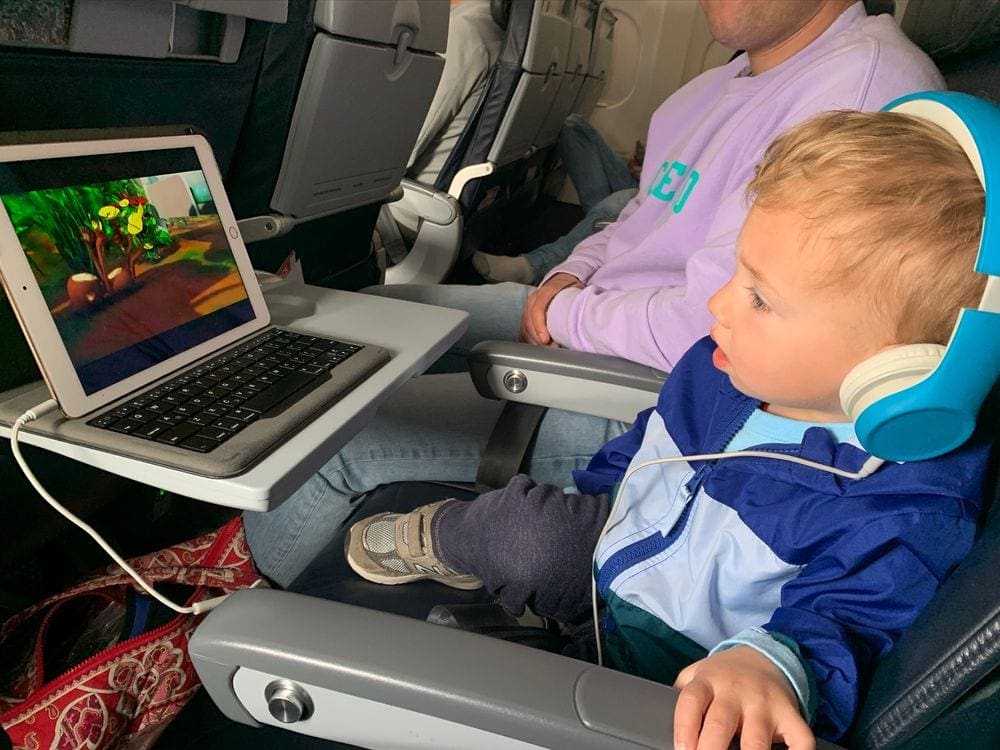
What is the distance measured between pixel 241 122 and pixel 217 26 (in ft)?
0.47

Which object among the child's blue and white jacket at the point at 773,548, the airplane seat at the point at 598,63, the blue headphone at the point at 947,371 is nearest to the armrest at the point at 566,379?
the child's blue and white jacket at the point at 773,548

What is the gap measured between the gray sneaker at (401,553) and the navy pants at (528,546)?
0.02 meters

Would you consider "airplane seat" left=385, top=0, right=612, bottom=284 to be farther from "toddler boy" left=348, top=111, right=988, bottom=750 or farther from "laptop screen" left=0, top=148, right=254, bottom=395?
"toddler boy" left=348, top=111, right=988, bottom=750

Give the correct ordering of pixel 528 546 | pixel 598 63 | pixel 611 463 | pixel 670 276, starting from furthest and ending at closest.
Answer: pixel 598 63 < pixel 670 276 < pixel 611 463 < pixel 528 546

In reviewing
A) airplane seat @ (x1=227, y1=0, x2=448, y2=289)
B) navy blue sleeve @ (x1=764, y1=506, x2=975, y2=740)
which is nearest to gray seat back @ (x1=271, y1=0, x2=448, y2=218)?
airplane seat @ (x1=227, y1=0, x2=448, y2=289)

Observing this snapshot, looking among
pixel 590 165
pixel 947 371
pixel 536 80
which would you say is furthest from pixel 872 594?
pixel 590 165

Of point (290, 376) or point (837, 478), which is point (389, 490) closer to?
point (290, 376)

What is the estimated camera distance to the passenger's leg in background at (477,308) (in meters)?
1.40

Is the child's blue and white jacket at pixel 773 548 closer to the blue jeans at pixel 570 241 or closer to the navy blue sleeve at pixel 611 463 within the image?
the navy blue sleeve at pixel 611 463

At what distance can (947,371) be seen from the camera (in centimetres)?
52

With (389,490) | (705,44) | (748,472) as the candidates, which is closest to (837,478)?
(748,472)

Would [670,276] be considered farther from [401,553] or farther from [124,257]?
[124,257]

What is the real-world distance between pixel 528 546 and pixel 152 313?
0.47m

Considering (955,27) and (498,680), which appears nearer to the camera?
(498,680)
